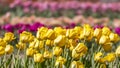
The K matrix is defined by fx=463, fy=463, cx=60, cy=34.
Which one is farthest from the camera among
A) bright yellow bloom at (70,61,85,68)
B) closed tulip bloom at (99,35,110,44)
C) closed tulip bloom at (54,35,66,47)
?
closed tulip bloom at (99,35,110,44)

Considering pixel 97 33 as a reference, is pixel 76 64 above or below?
below

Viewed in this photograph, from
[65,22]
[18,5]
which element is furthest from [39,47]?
[18,5]

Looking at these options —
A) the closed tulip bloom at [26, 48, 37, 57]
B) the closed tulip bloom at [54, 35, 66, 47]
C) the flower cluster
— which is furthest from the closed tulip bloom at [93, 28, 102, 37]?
the closed tulip bloom at [26, 48, 37, 57]

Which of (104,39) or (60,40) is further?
(104,39)

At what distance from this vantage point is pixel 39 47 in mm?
3762

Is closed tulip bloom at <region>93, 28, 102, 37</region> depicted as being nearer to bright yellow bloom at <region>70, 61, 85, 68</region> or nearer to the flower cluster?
the flower cluster

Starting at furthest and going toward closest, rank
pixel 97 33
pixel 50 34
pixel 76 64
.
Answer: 1. pixel 97 33
2. pixel 50 34
3. pixel 76 64

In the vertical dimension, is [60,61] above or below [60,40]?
below

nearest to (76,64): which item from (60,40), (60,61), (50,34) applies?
(60,61)

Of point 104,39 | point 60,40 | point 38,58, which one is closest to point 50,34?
point 60,40

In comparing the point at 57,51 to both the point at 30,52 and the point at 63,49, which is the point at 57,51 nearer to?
the point at 30,52

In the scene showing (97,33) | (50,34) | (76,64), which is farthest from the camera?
(97,33)

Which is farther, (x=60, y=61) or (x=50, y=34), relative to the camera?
(x=50, y=34)

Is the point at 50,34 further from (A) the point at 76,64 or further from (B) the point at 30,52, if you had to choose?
(A) the point at 76,64
